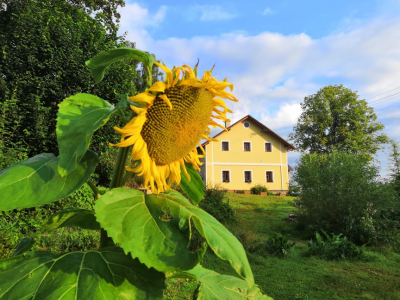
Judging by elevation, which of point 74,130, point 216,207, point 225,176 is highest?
point 225,176

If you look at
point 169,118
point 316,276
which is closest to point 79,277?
point 169,118

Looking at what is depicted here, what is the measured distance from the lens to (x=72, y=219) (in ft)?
2.99

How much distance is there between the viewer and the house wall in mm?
25328

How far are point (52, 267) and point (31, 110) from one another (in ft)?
25.6

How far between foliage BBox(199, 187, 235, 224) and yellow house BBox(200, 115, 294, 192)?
14.4m

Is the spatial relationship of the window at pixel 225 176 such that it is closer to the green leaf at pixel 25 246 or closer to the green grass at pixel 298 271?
the green grass at pixel 298 271

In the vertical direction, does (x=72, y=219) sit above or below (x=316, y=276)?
above

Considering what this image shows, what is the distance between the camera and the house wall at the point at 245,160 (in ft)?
83.1

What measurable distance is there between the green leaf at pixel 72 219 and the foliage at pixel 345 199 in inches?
376

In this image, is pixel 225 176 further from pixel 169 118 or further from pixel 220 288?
pixel 169 118

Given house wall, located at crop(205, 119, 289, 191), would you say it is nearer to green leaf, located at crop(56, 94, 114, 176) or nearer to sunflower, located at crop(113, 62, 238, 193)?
sunflower, located at crop(113, 62, 238, 193)

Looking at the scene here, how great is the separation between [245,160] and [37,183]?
25391 mm

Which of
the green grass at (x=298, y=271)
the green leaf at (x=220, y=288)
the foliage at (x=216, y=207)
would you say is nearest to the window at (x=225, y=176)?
the foliage at (x=216, y=207)

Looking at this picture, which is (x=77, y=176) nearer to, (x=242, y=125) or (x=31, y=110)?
(x=31, y=110)
